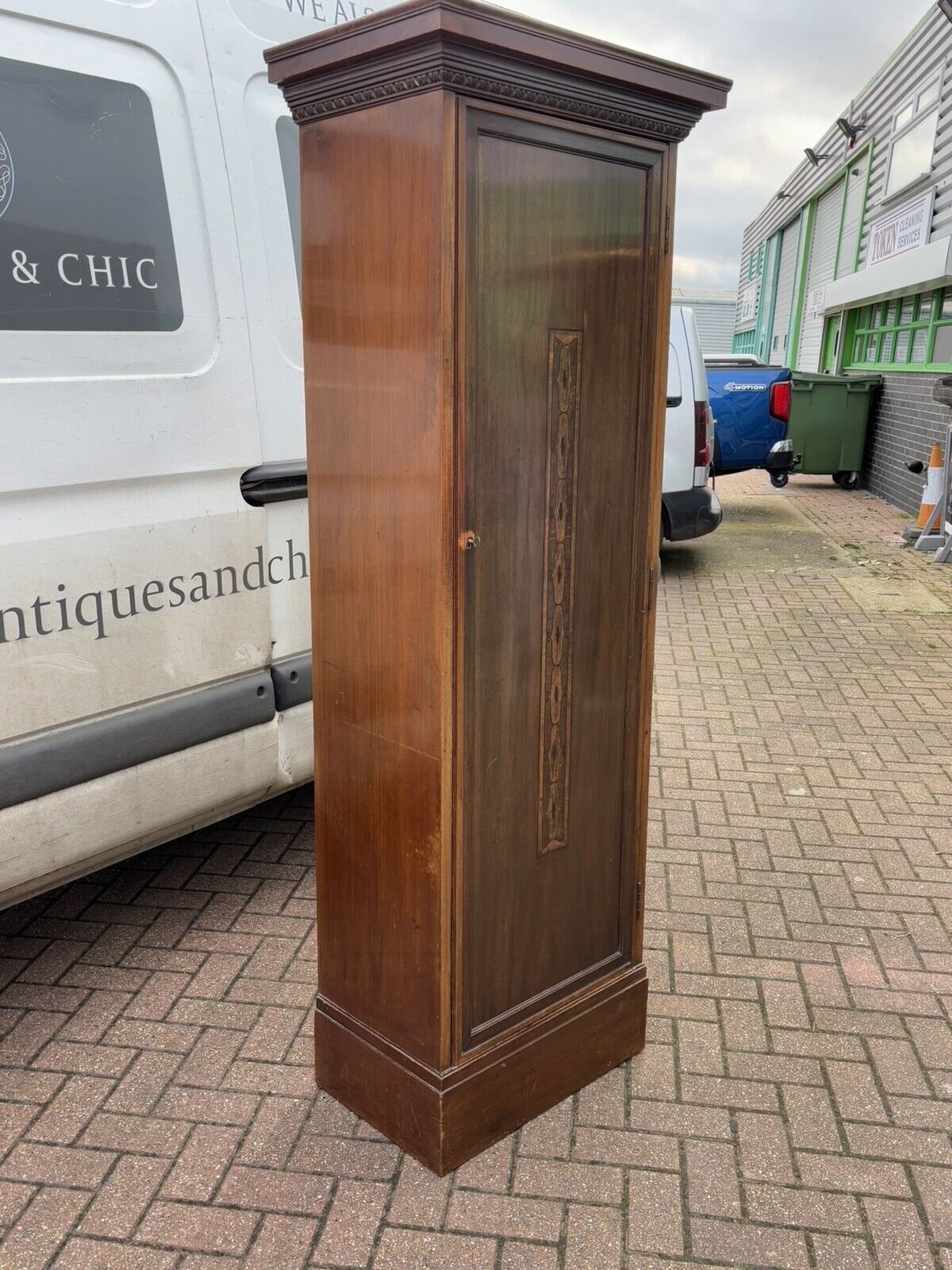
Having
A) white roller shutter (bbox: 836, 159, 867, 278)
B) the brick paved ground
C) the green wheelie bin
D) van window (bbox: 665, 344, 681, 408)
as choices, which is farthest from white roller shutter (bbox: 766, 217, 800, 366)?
the brick paved ground

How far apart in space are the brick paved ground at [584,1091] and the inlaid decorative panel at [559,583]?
2.49 feet

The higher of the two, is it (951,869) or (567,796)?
(567,796)

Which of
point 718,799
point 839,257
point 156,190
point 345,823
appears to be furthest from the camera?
point 839,257

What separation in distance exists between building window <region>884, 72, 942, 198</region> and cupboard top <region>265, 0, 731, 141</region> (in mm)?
11615

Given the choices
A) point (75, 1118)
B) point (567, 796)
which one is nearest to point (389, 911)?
point (567, 796)

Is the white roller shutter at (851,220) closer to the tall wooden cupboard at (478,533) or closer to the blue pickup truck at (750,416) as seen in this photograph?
the blue pickup truck at (750,416)

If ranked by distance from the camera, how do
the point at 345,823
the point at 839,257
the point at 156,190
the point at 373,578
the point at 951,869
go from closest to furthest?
the point at 373,578 → the point at 345,823 → the point at 156,190 → the point at 951,869 → the point at 839,257

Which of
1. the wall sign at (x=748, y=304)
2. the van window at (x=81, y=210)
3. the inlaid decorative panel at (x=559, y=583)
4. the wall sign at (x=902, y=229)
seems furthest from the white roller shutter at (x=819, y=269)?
the inlaid decorative panel at (x=559, y=583)

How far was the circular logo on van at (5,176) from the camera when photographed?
2.42m

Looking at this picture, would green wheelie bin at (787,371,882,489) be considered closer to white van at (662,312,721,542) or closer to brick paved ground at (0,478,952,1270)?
white van at (662,312,721,542)

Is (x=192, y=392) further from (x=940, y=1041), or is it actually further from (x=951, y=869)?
(x=951, y=869)

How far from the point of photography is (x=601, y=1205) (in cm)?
226

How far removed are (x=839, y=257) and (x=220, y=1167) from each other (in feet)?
60.2

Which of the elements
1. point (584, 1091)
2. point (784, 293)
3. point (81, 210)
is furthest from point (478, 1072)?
point (784, 293)
